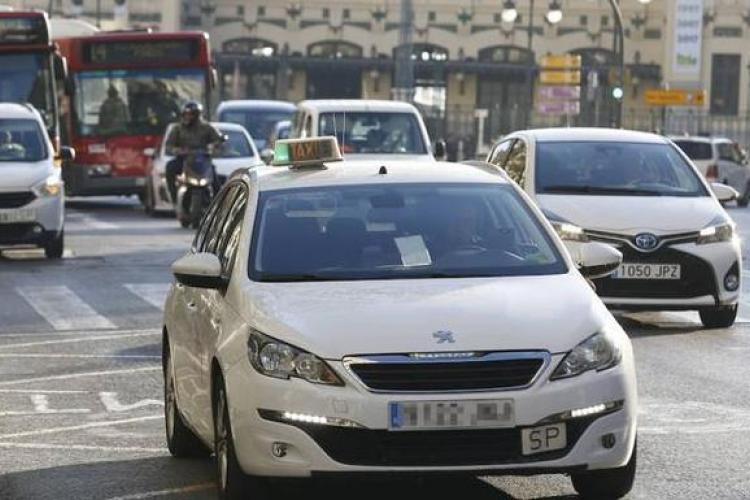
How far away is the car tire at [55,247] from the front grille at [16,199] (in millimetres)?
498

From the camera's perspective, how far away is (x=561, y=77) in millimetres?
77375

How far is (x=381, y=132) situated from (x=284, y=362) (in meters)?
18.7

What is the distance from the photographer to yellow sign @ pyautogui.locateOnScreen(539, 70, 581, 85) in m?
76.8

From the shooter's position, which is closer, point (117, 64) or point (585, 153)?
point (585, 153)

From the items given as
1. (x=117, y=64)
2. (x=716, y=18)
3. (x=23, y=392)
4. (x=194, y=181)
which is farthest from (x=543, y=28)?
(x=23, y=392)

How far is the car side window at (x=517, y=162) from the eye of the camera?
1740cm

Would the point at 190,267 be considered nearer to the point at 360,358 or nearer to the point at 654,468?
the point at 360,358

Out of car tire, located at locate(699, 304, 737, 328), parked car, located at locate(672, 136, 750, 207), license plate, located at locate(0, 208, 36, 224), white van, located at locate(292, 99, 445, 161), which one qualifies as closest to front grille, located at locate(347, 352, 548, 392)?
car tire, located at locate(699, 304, 737, 328)

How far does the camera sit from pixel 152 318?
16.7 metres

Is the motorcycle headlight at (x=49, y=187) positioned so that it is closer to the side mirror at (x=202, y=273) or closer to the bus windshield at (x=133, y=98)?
the bus windshield at (x=133, y=98)

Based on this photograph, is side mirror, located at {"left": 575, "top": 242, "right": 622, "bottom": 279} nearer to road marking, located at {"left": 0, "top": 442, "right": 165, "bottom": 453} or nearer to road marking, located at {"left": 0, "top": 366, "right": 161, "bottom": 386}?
road marking, located at {"left": 0, "top": 442, "right": 165, "bottom": 453}

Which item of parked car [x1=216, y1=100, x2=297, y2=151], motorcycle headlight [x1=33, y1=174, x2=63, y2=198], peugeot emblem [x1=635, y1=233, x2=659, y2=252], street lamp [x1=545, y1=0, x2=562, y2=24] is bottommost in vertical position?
parked car [x1=216, y1=100, x2=297, y2=151]

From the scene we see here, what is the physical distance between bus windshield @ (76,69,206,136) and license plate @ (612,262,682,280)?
21896 millimetres

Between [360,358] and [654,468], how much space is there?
214cm
